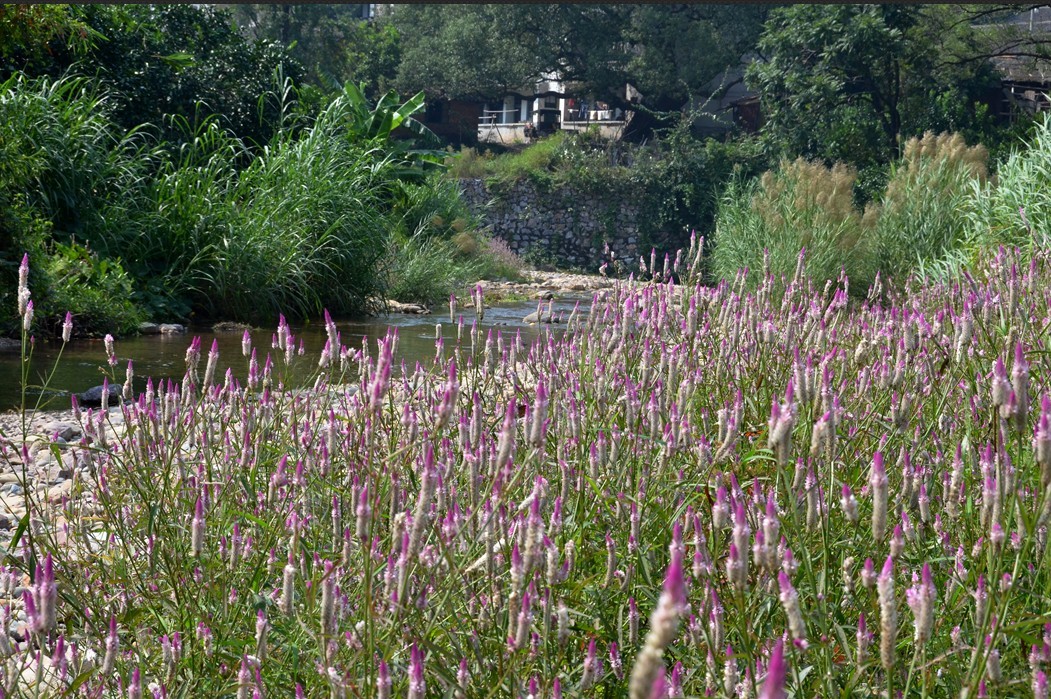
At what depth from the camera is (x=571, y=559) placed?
155cm

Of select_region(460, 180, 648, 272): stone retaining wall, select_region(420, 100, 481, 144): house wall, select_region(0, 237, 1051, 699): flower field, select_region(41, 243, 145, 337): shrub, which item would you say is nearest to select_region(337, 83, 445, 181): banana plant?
select_region(41, 243, 145, 337): shrub

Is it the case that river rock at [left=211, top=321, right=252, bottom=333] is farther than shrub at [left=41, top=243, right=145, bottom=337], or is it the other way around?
river rock at [left=211, top=321, right=252, bottom=333]

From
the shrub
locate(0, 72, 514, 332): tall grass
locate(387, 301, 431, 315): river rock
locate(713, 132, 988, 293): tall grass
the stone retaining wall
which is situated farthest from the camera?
the stone retaining wall

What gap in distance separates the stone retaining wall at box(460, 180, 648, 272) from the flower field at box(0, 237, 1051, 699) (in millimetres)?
27725

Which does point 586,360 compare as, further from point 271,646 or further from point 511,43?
point 511,43

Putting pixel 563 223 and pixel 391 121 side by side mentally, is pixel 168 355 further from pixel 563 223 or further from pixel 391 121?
pixel 563 223

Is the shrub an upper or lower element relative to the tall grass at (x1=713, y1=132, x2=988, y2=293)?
lower

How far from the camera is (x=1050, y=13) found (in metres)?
35.1

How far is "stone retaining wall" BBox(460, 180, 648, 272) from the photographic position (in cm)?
3041

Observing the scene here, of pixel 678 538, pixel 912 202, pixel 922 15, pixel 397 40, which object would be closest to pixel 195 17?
pixel 912 202

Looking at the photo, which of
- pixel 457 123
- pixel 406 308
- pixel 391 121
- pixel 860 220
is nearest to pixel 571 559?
pixel 406 308

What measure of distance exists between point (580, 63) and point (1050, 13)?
15.0m

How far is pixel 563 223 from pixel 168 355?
23.2m

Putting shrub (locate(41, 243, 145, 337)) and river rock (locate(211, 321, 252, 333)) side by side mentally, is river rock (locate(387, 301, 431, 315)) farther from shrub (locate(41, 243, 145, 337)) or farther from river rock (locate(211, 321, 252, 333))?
shrub (locate(41, 243, 145, 337))
